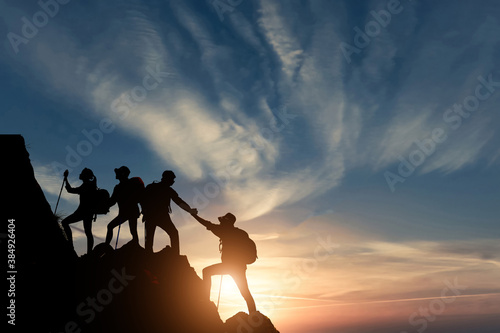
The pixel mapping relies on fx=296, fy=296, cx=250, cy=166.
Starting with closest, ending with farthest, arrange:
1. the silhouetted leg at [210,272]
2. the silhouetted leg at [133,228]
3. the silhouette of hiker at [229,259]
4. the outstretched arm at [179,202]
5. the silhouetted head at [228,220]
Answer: the silhouette of hiker at [229,259] → the silhouetted leg at [210,272] → the silhouetted head at [228,220] → the outstretched arm at [179,202] → the silhouetted leg at [133,228]

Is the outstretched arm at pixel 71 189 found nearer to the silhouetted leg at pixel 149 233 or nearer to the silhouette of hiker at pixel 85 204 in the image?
the silhouette of hiker at pixel 85 204

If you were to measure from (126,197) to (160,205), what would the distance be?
4.88 ft

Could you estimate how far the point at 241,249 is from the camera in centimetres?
1099

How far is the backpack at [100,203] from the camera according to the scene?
12438 mm

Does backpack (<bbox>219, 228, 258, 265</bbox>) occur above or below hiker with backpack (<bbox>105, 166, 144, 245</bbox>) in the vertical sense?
below

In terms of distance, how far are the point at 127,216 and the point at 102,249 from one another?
2.17 m

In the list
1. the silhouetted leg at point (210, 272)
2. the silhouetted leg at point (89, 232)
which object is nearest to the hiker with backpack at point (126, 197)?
the silhouetted leg at point (89, 232)

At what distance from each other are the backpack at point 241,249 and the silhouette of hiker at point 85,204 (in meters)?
5.83

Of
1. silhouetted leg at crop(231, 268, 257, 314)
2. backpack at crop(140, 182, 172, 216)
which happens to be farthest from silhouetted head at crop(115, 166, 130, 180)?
silhouetted leg at crop(231, 268, 257, 314)

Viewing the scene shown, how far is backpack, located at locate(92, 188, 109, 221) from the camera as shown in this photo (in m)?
12.4

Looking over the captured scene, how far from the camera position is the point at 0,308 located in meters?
8.87

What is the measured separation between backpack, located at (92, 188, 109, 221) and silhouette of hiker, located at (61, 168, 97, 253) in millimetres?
115

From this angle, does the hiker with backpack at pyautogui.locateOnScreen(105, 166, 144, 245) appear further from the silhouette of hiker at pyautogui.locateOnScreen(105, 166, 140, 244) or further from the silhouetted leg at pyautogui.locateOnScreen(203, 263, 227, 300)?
the silhouetted leg at pyautogui.locateOnScreen(203, 263, 227, 300)

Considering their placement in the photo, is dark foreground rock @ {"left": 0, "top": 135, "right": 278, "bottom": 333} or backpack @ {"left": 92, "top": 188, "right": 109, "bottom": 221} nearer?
dark foreground rock @ {"left": 0, "top": 135, "right": 278, "bottom": 333}
